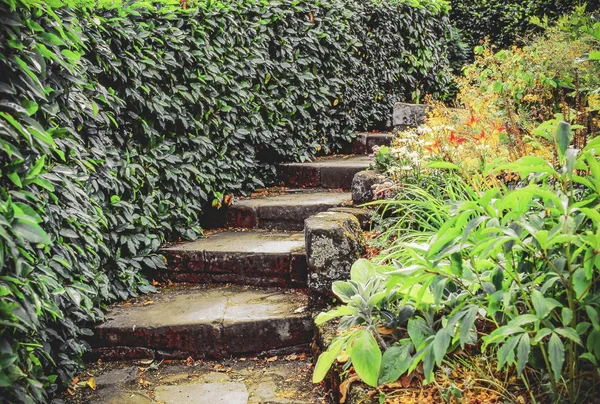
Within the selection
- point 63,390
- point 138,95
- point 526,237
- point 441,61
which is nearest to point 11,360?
point 63,390

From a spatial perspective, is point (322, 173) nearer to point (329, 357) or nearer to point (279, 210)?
point (279, 210)

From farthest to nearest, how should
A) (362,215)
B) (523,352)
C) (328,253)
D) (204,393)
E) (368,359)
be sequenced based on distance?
1. (362,215)
2. (328,253)
3. (204,393)
4. (368,359)
5. (523,352)

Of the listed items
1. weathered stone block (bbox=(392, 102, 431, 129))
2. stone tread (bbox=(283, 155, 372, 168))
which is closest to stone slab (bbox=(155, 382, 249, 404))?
stone tread (bbox=(283, 155, 372, 168))

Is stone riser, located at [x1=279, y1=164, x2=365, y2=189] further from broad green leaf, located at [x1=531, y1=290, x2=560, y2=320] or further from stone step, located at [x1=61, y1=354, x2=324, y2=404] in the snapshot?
broad green leaf, located at [x1=531, y1=290, x2=560, y2=320]

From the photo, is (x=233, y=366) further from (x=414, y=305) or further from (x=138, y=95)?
(x=138, y=95)

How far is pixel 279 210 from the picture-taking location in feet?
17.7

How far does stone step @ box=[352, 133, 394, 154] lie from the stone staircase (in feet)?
4.62

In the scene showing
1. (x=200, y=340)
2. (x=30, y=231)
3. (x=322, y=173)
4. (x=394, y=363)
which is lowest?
(x=200, y=340)

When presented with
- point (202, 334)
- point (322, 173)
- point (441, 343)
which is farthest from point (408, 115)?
point (441, 343)

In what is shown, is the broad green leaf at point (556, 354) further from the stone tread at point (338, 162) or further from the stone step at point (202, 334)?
the stone tread at point (338, 162)

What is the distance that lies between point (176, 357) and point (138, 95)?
2.00m

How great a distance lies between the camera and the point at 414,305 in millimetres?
2584

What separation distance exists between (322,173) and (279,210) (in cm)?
112

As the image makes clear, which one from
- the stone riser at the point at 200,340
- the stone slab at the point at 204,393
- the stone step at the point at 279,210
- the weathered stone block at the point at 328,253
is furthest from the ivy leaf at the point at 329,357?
the stone step at the point at 279,210
